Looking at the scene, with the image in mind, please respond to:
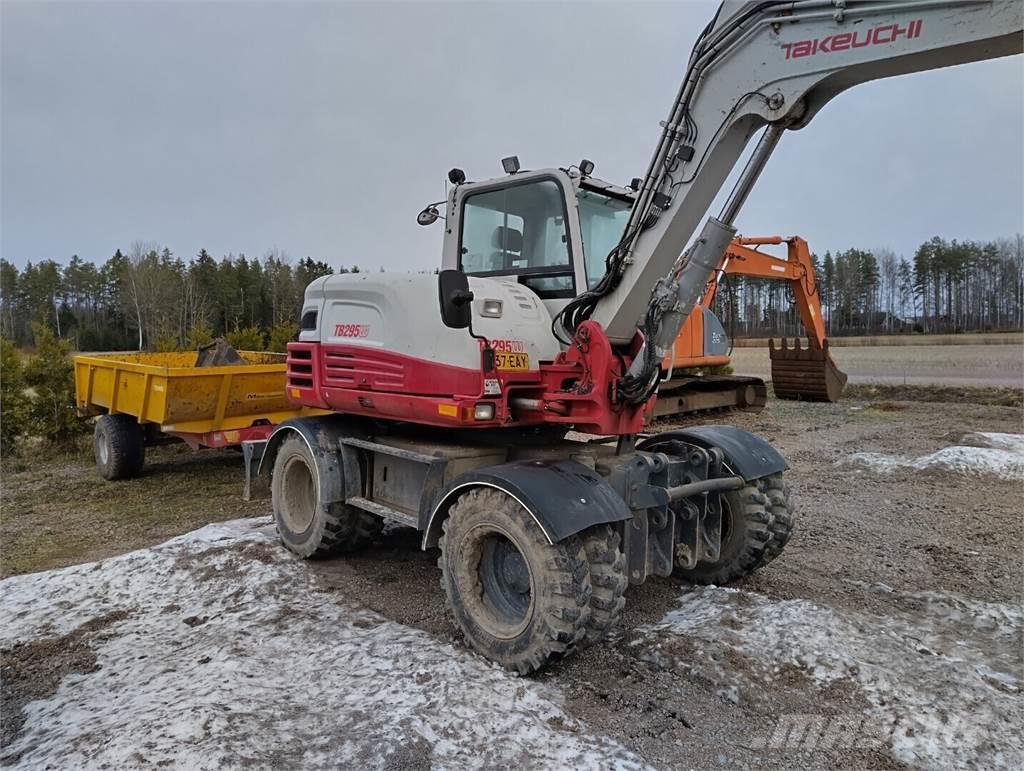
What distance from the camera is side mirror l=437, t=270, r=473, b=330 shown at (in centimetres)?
394

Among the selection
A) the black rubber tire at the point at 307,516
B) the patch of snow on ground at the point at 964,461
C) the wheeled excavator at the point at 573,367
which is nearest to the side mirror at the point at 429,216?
the wheeled excavator at the point at 573,367

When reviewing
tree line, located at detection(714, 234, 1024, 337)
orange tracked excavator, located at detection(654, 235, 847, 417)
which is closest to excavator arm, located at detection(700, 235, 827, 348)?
orange tracked excavator, located at detection(654, 235, 847, 417)

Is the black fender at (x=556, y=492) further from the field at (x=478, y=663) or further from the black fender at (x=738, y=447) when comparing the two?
the black fender at (x=738, y=447)

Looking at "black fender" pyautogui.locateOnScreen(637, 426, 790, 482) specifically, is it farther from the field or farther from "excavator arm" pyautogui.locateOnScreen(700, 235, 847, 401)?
"excavator arm" pyautogui.locateOnScreen(700, 235, 847, 401)

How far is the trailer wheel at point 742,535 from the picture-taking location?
15.3ft

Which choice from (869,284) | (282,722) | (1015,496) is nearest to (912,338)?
(869,284)

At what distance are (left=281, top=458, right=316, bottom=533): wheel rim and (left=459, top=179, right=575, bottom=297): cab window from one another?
2201mm

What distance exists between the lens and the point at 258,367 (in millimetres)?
8203

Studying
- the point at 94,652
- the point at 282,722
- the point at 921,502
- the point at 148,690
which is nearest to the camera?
the point at 282,722

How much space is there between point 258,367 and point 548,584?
5.77m

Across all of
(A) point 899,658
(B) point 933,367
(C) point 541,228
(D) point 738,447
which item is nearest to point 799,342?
(B) point 933,367

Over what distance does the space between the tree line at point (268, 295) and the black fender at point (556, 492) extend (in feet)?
118

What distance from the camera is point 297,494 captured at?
5.95m

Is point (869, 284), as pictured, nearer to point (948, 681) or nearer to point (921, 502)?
point (921, 502)
